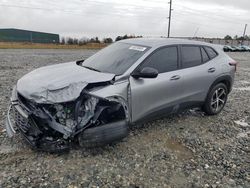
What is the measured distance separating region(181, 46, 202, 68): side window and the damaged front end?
76.7 inches

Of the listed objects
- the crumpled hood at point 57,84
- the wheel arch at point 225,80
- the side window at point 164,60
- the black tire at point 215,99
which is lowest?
the black tire at point 215,99

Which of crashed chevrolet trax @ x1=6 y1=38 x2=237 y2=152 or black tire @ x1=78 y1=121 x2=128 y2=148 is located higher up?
crashed chevrolet trax @ x1=6 y1=38 x2=237 y2=152

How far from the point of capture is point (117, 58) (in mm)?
4148

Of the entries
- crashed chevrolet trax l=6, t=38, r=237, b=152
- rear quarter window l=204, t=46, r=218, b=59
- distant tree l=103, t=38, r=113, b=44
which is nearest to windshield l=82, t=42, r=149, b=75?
crashed chevrolet trax l=6, t=38, r=237, b=152

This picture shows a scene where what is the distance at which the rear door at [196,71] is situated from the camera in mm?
4452

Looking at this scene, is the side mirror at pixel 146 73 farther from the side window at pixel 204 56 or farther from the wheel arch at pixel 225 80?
the wheel arch at pixel 225 80

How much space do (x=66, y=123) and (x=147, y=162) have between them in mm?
1305

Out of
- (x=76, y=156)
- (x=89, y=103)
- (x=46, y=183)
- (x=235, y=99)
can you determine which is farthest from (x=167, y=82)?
(x=235, y=99)

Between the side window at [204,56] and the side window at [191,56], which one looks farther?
the side window at [204,56]

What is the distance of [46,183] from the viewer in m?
2.78

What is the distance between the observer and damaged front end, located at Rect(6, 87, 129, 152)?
308 cm

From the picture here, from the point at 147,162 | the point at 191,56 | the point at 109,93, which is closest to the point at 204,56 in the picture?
the point at 191,56

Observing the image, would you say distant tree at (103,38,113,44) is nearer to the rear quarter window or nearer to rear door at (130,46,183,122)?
the rear quarter window

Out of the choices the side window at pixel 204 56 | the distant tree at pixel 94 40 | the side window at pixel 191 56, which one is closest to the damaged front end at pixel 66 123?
the side window at pixel 191 56
